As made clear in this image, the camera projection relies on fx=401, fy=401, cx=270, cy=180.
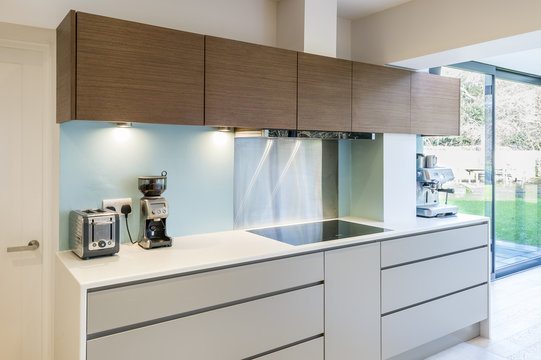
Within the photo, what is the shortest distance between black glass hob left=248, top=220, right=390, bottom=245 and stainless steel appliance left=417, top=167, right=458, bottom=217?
0.76m

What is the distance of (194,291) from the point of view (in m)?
1.96

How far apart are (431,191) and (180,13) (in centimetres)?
261

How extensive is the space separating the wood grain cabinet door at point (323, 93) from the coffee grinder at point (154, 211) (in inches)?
39.1

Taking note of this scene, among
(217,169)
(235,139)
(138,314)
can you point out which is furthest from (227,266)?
(235,139)

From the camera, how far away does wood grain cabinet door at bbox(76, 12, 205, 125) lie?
1923 millimetres

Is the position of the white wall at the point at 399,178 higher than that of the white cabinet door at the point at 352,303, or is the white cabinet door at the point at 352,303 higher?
the white wall at the point at 399,178

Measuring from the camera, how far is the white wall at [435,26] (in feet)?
8.33

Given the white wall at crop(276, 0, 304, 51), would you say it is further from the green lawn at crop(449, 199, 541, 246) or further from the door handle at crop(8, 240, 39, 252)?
the green lawn at crop(449, 199, 541, 246)

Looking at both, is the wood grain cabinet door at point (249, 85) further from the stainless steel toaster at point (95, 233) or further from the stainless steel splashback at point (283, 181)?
the stainless steel toaster at point (95, 233)

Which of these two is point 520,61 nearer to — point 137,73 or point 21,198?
point 137,73

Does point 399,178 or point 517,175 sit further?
point 517,175

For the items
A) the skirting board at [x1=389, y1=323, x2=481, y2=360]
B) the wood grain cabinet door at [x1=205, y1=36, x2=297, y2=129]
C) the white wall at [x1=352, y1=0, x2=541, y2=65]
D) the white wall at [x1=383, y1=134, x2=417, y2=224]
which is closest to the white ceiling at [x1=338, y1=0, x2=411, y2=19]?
the white wall at [x1=352, y1=0, x2=541, y2=65]

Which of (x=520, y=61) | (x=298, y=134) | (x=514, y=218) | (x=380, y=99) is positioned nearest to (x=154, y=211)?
(x=298, y=134)

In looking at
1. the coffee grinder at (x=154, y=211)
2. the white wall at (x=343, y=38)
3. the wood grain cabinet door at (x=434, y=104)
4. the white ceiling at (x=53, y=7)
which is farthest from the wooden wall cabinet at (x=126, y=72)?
the wood grain cabinet door at (x=434, y=104)
